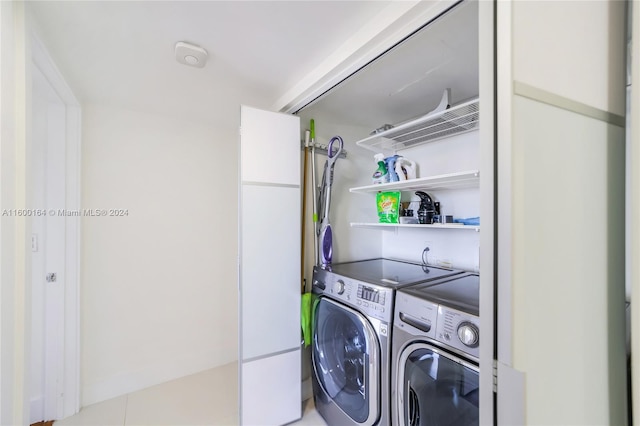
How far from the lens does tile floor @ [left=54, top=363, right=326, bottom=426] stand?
174 centimetres

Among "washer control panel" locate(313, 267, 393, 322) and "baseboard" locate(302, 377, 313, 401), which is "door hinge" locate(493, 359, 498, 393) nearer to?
"washer control panel" locate(313, 267, 393, 322)

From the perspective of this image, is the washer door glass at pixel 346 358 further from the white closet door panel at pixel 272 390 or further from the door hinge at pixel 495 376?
the door hinge at pixel 495 376

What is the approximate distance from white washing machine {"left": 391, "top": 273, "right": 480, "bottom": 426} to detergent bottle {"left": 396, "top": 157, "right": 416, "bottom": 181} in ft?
2.61

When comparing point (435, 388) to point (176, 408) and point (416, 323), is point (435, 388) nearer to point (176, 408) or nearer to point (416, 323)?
point (416, 323)

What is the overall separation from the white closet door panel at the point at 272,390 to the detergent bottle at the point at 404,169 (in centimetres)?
139

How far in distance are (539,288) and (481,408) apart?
32 cm

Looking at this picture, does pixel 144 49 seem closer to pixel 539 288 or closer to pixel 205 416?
pixel 539 288

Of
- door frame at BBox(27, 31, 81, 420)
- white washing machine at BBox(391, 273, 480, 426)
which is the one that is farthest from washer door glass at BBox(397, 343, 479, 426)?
door frame at BBox(27, 31, 81, 420)

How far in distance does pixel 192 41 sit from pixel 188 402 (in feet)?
7.55

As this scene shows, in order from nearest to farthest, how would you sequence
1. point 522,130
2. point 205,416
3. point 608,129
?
point 522,130
point 608,129
point 205,416

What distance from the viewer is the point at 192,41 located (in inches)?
48.6

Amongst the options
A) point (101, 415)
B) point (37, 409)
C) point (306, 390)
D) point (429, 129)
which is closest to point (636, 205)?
point (429, 129)

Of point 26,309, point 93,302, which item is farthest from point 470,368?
point 93,302

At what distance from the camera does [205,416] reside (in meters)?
1.78
